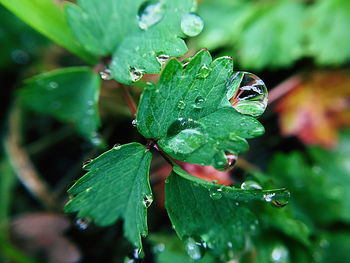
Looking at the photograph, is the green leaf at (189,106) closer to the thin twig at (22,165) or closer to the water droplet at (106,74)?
the water droplet at (106,74)

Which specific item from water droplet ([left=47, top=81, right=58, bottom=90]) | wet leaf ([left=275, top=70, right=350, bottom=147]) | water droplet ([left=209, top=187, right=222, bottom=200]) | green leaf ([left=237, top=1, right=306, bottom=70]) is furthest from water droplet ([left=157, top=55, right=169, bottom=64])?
wet leaf ([left=275, top=70, right=350, bottom=147])

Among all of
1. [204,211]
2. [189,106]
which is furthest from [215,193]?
[189,106]

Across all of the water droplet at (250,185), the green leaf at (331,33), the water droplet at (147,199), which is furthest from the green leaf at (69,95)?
the green leaf at (331,33)

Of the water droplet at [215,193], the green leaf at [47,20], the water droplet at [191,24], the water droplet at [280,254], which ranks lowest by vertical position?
the water droplet at [280,254]

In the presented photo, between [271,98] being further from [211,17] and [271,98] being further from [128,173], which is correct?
[128,173]

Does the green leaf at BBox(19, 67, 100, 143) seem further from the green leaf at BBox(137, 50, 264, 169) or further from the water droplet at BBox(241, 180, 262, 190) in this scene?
the water droplet at BBox(241, 180, 262, 190)

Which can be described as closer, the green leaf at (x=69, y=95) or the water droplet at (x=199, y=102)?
the water droplet at (x=199, y=102)
